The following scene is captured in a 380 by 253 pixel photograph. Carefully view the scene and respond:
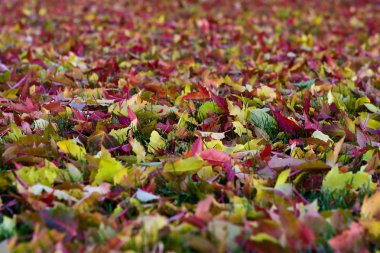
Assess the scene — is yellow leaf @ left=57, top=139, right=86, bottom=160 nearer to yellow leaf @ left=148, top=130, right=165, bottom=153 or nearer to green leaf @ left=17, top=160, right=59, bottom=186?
green leaf @ left=17, top=160, right=59, bottom=186

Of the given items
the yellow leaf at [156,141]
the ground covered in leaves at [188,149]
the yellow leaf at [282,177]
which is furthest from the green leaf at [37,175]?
the yellow leaf at [282,177]

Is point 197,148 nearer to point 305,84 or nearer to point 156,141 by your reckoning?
point 156,141

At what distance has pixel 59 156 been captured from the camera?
221 centimetres

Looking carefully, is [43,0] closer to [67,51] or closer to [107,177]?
[67,51]

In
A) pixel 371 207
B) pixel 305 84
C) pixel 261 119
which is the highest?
pixel 371 207

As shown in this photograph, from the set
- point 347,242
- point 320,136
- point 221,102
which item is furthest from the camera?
point 221,102

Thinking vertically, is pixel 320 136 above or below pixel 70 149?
below

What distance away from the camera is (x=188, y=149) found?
232cm

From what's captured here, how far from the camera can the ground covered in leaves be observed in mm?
1658

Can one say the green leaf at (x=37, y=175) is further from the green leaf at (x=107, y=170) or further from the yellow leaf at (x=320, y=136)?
the yellow leaf at (x=320, y=136)

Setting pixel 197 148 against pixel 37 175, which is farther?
pixel 197 148

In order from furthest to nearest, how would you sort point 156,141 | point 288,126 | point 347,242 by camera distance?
1. point 288,126
2. point 156,141
3. point 347,242

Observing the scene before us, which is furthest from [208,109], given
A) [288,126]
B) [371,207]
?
[371,207]

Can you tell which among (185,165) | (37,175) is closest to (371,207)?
(185,165)
